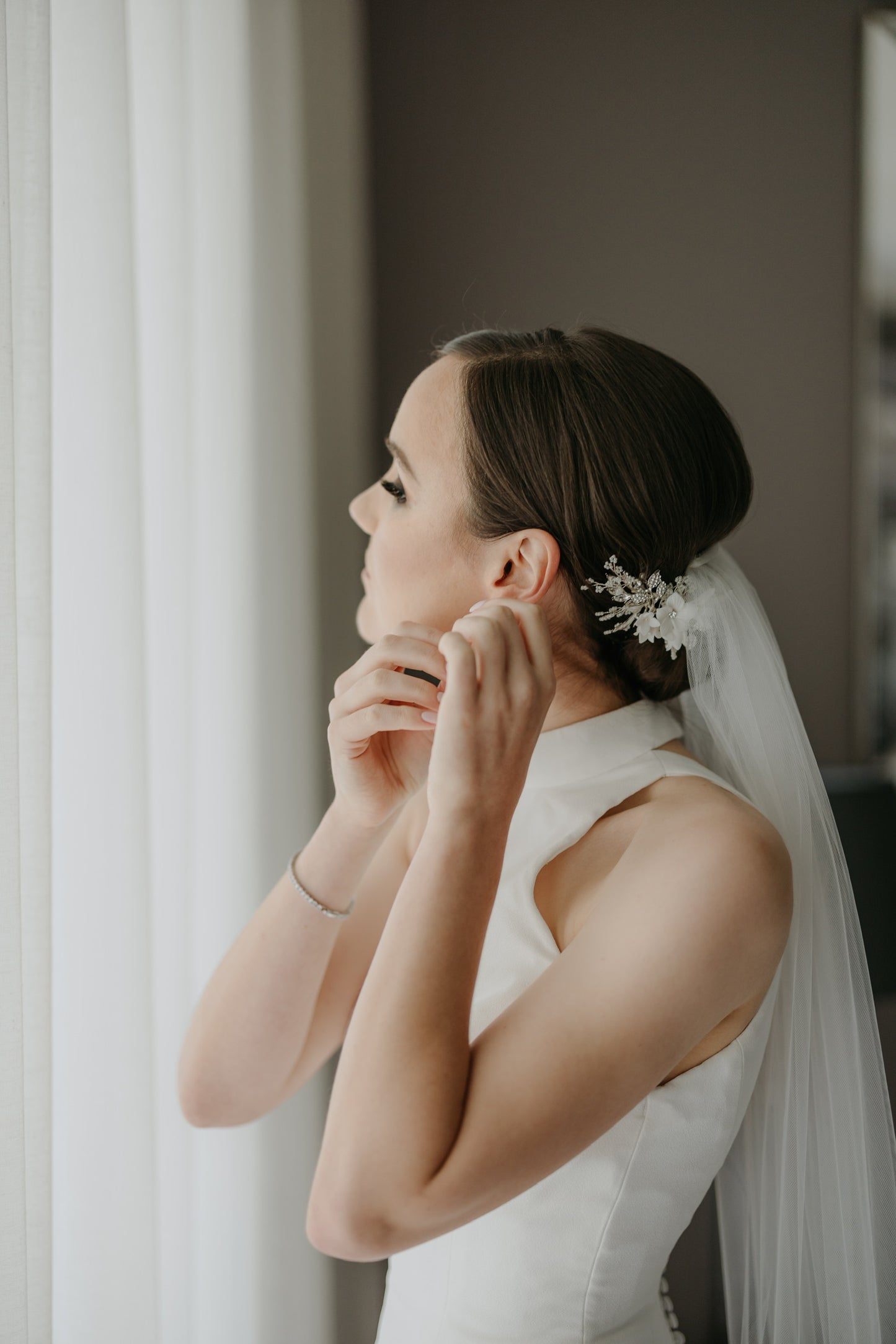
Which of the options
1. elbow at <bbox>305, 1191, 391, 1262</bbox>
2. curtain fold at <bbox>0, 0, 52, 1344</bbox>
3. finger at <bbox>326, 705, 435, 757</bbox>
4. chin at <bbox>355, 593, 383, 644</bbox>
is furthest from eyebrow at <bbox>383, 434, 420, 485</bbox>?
elbow at <bbox>305, 1191, 391, 1262</bbox>

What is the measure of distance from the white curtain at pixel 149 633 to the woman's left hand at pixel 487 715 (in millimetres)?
422

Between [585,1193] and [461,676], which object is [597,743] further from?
[585,1193]

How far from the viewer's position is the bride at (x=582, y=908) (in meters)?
0.81

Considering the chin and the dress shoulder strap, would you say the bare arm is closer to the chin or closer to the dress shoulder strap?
the chin

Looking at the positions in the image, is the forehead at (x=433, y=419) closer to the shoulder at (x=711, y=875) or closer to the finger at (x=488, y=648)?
the finger at (x=488, y=648)

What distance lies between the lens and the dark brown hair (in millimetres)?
1049

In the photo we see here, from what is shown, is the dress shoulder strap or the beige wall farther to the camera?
the beige wall

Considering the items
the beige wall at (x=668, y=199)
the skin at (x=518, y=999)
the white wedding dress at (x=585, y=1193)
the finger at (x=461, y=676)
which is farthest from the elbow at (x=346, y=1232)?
the beige wall at (x=668, y=199)

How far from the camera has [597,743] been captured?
1104mm

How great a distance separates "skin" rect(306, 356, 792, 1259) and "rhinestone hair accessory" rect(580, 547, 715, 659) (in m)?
0.17

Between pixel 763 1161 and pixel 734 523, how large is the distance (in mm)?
789

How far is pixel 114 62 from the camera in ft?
3.53

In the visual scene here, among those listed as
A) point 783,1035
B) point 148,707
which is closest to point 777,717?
point 783,1035

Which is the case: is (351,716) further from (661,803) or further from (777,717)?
(777,717)
